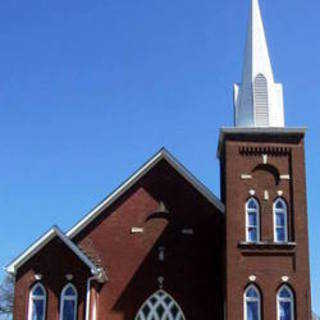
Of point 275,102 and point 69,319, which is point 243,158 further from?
point 69,319

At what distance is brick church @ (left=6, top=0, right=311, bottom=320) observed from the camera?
90.8 feet

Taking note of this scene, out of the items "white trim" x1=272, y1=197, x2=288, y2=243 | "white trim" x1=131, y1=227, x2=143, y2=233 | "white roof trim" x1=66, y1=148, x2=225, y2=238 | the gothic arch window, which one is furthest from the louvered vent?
the gothic arch window

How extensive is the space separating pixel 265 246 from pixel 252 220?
126 centimetres

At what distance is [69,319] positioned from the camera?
2742cm

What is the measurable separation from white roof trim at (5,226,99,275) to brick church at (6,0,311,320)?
39 mm

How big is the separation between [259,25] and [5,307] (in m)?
34.6

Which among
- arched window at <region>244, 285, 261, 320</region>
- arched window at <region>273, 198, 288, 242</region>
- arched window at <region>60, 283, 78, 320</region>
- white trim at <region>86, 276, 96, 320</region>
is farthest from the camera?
arched window at <region>273, 198, 288, 242</region>

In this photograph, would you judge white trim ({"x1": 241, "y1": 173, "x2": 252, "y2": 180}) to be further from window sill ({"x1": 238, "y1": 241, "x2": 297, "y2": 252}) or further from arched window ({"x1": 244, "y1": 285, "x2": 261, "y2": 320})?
arched window ({"x1": 244, "y1": 285, "x2": 261, "y2": 320})

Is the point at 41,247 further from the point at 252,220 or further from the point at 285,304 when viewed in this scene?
the point at 285,304

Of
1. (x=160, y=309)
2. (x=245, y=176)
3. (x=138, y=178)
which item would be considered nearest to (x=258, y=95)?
(x=245, y=176)

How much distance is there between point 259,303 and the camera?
27.6 m

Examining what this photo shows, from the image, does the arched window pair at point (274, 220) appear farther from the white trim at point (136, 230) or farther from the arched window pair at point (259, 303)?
the white trim at point (136, 230)

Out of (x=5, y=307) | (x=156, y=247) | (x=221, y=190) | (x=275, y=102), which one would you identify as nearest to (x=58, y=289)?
(x=156, y=247)

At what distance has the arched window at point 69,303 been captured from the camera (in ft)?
89.9
